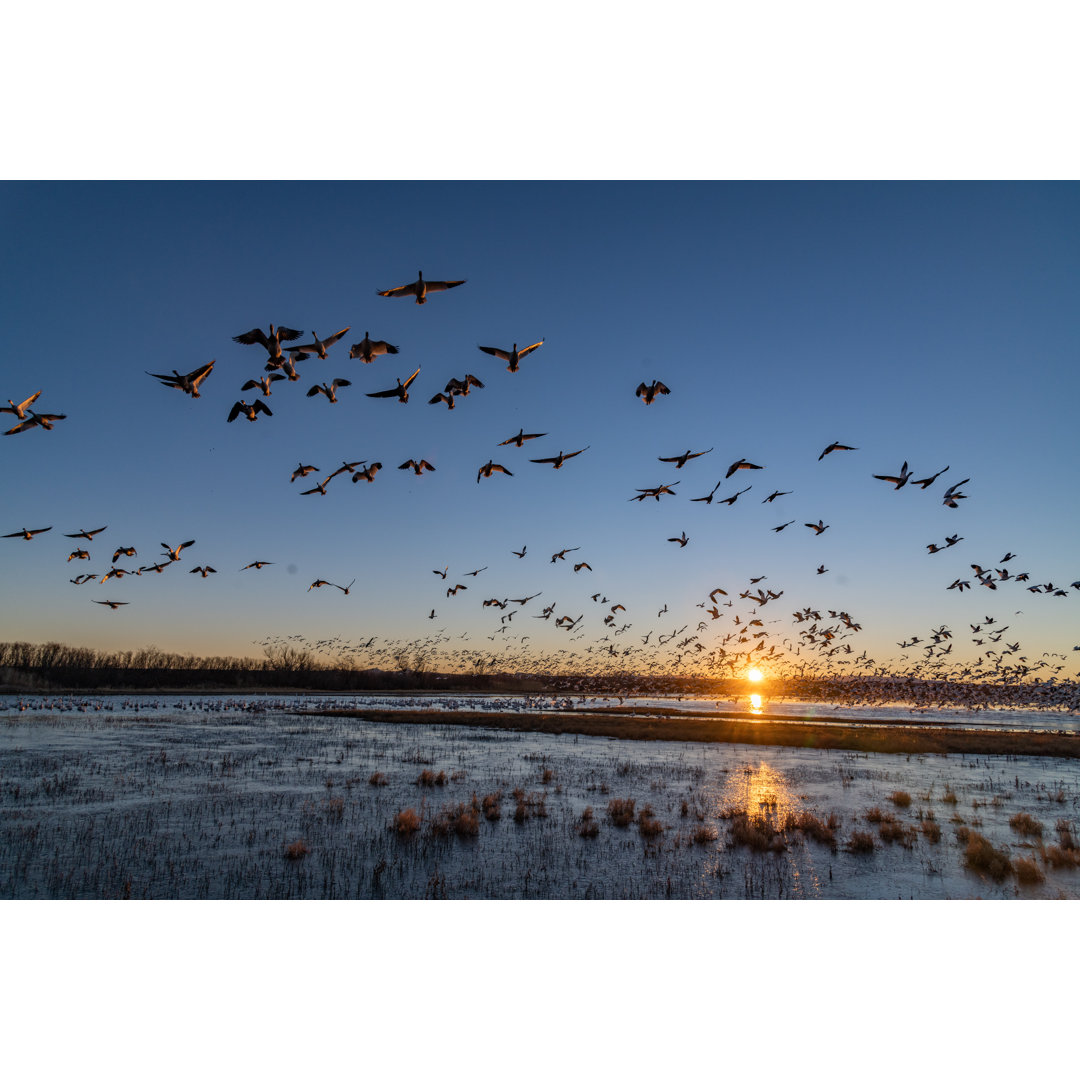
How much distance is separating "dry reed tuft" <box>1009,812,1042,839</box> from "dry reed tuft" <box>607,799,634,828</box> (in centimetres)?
1472

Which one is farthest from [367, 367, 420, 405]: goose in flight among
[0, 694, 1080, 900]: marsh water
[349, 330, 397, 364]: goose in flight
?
[0, 694, 1080, 900]: marsh water

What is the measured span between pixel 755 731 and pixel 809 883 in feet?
158

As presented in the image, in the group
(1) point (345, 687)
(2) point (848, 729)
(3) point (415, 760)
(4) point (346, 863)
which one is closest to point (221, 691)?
(1) point (345, 687)

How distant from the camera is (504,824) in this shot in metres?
23.3

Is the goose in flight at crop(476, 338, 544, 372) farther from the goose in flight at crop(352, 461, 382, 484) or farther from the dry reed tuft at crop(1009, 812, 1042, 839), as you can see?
the dry reed tuft at crop(1009, 812, 1042, 839)

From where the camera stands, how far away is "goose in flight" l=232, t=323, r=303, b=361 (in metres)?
10.7

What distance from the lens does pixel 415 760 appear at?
40062 millimetres

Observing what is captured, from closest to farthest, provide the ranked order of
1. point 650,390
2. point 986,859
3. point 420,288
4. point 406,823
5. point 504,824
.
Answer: point 420,288 < point 650,390 < point 986,859 < point 406,823 < point 504,824

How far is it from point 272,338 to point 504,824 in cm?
1907

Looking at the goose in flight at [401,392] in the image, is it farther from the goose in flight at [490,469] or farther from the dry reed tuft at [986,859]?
the dry reed tuft at [986,859]

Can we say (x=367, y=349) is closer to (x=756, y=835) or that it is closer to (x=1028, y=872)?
(x=756, y=835)

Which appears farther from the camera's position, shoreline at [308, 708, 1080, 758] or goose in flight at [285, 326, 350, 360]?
shoreline at [308, 708, 1080, 758]

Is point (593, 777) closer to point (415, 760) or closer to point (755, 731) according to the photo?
point (415, 760)

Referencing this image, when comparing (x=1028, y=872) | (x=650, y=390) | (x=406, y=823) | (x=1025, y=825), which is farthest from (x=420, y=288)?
(x=1025, y=825)
